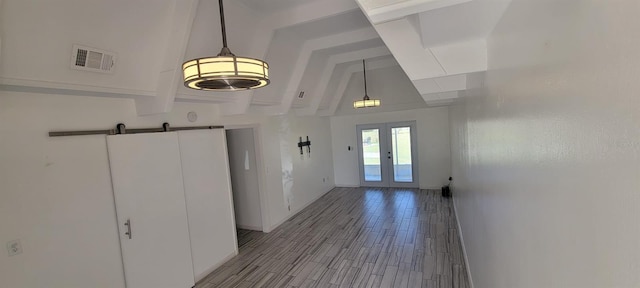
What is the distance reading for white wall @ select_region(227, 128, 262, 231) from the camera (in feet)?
16.5

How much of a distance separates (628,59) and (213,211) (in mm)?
4104

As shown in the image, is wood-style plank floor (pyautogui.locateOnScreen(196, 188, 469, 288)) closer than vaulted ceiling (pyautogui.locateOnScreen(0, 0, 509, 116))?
No

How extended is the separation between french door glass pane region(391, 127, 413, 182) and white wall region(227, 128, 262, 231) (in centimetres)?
410

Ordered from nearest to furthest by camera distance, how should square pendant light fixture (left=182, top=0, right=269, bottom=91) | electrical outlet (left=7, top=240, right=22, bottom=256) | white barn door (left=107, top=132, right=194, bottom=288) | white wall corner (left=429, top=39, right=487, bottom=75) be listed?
square pendant light fixture (left=182, top=0, right=269, bottom=91) → white wall corner (left=429, top=39, right=487, bottom=75) → electrical outlet (left=7, top=240, right=22, bottom=256) → white barn door (left=107, top=132, right=194, bottom=288)

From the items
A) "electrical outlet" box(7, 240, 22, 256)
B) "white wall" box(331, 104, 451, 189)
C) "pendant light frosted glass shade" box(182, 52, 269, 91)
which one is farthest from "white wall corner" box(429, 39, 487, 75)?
"white wall" box(331, 104, 451, 189)

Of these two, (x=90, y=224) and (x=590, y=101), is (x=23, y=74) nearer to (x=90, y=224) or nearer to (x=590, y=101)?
(x=90, y=224)

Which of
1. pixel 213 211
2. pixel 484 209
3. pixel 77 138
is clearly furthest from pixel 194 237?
pixel 484 209

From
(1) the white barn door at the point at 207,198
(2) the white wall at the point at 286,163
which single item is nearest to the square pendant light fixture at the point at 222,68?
(1) the white barn door at the point at 207,198

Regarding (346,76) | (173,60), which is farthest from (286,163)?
(173,60)

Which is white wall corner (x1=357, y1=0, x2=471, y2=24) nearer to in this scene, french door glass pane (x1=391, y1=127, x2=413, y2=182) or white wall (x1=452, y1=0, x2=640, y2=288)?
white wall (x1=452, y1=0, x2=640, y2=288)

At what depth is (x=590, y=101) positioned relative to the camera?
0.60 metres

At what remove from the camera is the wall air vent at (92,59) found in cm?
209

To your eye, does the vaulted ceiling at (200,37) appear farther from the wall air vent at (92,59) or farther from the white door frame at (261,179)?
the white door frame at (261,179)

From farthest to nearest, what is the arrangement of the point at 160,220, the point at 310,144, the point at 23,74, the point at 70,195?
the point at 310,144 → the point at 160,220 → the point at 70,195 → the point at 23,74
